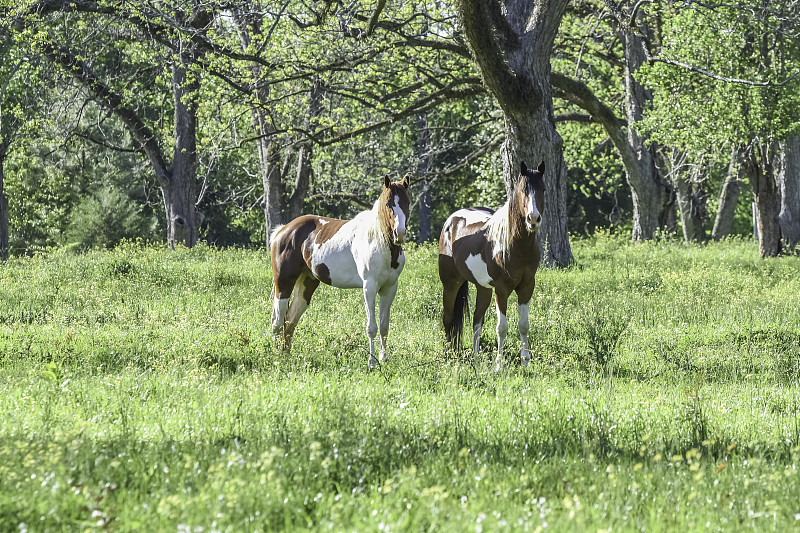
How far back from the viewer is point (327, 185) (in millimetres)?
33562

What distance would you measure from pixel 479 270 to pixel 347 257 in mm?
1634

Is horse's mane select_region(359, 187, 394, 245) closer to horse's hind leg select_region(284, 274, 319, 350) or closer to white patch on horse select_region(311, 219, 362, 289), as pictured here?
white patch on horse select_region(311, 219, 362, 289)

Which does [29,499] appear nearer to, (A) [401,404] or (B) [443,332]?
(A) [401,404]

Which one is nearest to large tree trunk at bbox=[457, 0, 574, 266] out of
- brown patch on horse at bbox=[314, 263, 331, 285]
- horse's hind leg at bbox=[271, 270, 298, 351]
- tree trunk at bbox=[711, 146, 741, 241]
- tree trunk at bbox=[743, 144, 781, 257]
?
brown patch on horse at bbox=[314, 263, 331, 285]

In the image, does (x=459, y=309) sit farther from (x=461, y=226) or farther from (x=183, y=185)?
(x=183, y=185)

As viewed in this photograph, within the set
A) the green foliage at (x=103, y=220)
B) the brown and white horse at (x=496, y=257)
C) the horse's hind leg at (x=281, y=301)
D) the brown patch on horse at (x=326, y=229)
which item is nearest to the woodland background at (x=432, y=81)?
the brown patch on horse at (x=326, y=229)

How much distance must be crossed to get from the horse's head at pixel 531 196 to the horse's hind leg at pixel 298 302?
10.4ft

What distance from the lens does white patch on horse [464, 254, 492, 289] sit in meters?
9.50

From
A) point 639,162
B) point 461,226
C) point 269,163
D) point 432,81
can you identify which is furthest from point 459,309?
point 639,162

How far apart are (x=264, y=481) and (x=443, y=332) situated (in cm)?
628

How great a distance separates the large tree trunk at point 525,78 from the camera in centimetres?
1394

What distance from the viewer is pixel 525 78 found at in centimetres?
1443

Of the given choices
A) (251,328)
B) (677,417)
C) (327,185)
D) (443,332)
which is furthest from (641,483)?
(327,185)

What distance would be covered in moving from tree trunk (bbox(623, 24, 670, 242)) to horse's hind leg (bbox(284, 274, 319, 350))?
1561cm
